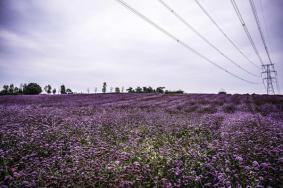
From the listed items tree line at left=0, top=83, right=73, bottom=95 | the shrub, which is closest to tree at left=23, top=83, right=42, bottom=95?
tree line at left=0, top=83, right=73, bottom=95

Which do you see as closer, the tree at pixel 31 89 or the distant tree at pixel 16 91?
the tree at pixel 31 89

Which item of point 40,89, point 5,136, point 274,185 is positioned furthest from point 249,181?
point 40,89

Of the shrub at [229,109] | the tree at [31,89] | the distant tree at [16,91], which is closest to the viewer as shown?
the shrub at [229,109]

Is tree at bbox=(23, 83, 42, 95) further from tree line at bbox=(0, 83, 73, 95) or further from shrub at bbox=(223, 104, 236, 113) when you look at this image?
shrub at bbox=(223, 104, 236, 113)

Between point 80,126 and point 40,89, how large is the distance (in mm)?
51518

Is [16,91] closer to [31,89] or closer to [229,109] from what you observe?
[31,89]

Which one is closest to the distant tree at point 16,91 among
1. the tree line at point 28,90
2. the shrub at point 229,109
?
the tree line at point 28,90

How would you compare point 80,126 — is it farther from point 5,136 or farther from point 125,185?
point 125,185

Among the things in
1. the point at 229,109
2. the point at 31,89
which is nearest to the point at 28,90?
the point at 31,89

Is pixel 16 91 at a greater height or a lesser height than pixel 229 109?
greater

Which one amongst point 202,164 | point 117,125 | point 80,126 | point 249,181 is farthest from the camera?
point 117,125

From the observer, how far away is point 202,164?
5.34 meters

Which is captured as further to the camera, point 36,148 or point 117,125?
point 117,125

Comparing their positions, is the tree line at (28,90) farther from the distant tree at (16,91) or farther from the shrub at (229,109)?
the shrub at (229,109)
